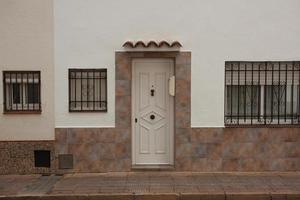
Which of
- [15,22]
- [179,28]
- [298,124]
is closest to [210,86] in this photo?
[179,28]

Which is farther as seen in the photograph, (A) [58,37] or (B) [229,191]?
(A) [58,37]

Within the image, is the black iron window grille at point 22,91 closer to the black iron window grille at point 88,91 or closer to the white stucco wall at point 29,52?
the white stucco wall at point 29,52

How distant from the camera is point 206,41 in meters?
8.97

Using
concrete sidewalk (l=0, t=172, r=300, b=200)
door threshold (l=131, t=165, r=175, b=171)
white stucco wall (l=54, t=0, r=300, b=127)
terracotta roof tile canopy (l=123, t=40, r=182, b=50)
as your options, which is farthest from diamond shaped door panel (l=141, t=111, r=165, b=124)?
terracotta roof tile canopy (l=123, t=40, r=182, b=50)

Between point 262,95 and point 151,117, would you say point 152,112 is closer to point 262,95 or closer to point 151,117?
point 151,117

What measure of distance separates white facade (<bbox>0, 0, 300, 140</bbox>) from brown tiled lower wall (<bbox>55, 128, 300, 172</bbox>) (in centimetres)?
62

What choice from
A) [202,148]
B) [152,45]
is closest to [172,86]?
[152,45]

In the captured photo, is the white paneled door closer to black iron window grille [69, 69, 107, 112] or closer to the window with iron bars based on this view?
black iron window grille [69, 69, 107, 112]

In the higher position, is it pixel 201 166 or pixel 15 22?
pixel 15 22

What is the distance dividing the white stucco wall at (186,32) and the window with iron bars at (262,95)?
272 mm

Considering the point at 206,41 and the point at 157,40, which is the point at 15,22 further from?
the point at 206,41

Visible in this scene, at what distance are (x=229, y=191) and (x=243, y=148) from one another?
5.42ft

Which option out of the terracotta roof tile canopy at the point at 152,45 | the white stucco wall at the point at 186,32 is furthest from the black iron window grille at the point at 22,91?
the terracotta roof tile canopy at the point at 152,45

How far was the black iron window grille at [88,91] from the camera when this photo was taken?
908 centimetres
